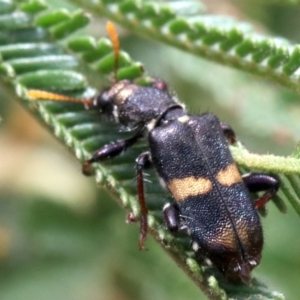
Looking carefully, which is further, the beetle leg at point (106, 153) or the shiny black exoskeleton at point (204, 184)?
the beetle leg at point (106, 153)

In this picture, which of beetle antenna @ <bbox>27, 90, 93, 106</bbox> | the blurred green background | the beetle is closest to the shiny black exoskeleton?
the beetle

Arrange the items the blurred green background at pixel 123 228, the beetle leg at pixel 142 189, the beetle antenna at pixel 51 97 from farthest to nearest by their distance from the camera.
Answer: the blurred green background at pixel 123 228
the beetle antenna at pixel 51 97
the beetle leg at pixel 142 189

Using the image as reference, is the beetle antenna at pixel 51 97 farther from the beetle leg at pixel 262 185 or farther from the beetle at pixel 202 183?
the beetle leg at pixel 262 185

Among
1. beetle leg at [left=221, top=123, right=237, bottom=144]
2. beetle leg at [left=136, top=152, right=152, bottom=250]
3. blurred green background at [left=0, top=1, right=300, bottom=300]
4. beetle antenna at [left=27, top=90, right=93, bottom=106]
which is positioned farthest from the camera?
blurred green background at [left=0, top=1, right=300, bottom=300]

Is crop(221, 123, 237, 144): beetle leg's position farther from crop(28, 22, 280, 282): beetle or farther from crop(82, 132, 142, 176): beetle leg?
crop(82, 132, 142, 176): beetle leg

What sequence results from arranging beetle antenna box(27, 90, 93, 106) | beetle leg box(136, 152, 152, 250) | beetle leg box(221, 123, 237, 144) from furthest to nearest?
beetle leg box(221, 123, 237, 144) → beetle antenna box(27, 90, 93, 106) → beetle leg box(136, 152, 152, 250)

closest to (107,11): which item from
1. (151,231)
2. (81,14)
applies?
(81,14)

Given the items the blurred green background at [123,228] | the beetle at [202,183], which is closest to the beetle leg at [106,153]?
the beetle at [202,183]
